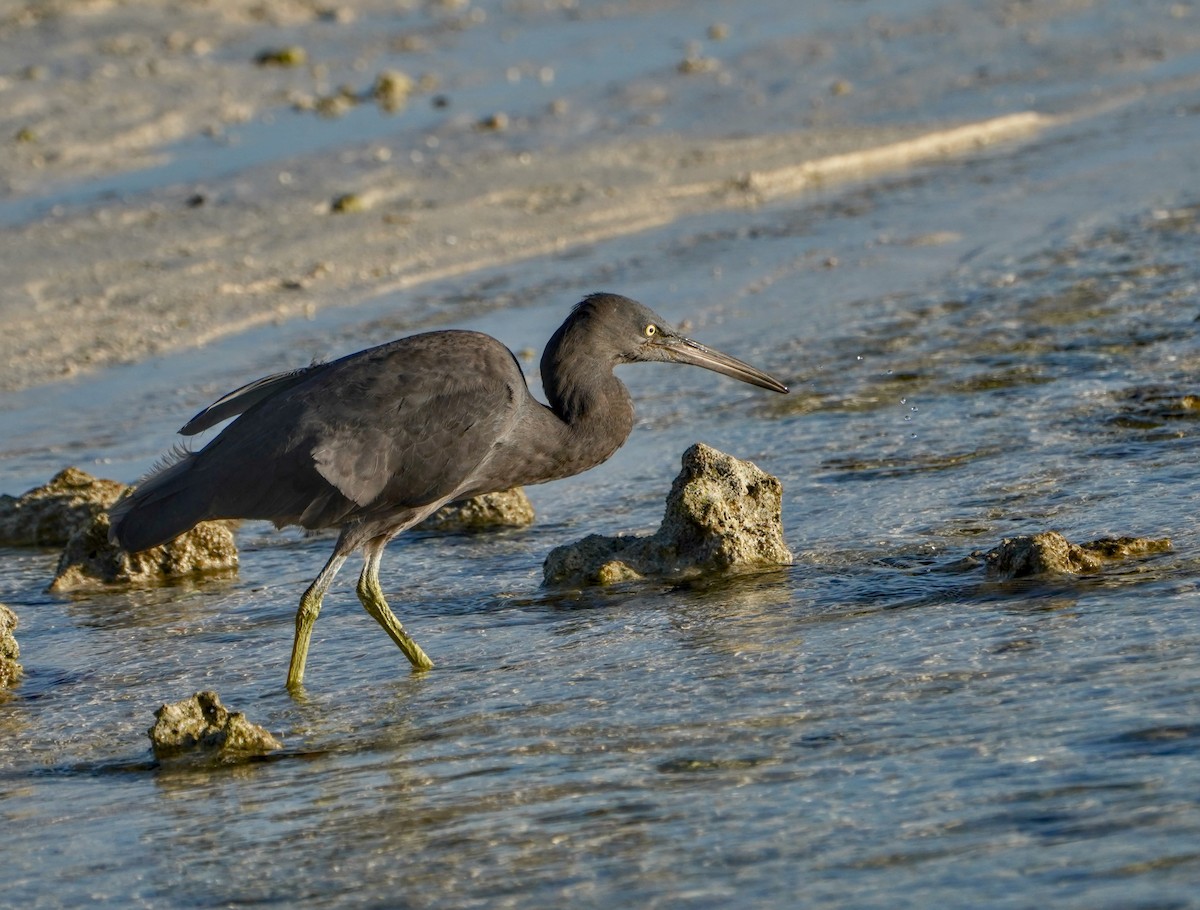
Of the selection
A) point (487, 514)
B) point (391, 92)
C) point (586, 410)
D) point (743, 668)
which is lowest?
point (743, 668)

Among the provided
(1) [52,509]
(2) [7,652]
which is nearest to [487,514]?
(1) [52,509]

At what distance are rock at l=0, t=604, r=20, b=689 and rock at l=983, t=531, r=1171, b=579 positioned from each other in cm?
338

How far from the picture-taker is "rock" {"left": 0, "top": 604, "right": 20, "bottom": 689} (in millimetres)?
6352

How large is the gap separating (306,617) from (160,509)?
71cm

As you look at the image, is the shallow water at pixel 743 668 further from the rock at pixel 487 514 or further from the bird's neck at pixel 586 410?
the bird's neck at pixel 586 410

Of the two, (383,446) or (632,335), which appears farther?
(632,335)

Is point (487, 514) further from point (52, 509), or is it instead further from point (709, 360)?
point (52, 509)

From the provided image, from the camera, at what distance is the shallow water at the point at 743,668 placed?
4.50 m

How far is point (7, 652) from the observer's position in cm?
638

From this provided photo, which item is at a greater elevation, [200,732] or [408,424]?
[408,424]

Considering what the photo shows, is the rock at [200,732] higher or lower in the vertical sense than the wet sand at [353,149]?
lower

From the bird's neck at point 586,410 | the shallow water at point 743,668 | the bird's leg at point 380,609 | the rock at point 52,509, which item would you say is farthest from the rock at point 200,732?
the rock at point 52,509

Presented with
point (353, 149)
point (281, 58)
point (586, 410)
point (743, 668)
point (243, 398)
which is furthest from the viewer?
point (281, 58)

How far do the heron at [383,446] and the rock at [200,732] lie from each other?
722 millimetres
